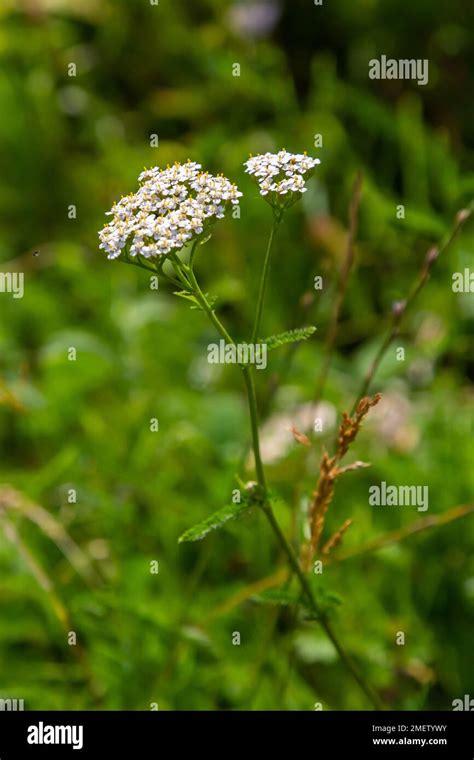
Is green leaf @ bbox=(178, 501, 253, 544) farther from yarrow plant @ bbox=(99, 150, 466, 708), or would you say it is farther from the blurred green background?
the blurred green background

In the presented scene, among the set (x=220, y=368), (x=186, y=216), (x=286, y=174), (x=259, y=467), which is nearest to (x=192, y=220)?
(x=186, y=216)

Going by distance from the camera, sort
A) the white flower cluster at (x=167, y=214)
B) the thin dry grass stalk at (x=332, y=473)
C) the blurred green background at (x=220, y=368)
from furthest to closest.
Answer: the blurred green background at (x=220, y=368) → the thin dry grass stalk at (x=332, y=473) → the white flower cluster at (x=167, y=214)

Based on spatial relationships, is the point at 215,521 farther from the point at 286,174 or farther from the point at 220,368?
the point at 220,368

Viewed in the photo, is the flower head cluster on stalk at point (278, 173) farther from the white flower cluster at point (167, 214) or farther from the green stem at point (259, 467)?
the green stem at point (259, 467)

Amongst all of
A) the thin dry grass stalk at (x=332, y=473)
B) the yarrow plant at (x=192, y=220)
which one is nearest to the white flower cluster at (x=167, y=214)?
the yarrow plant at (x=192, y=220)

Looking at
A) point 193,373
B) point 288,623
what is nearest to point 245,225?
point 193,373
